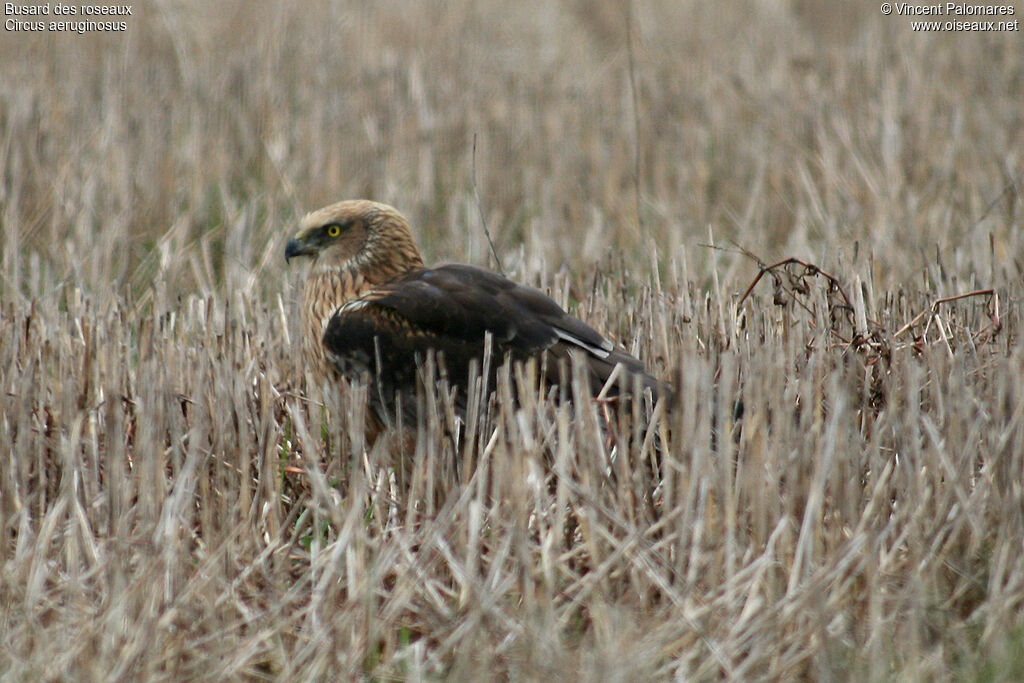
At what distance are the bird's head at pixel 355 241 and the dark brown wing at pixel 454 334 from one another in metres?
0.51

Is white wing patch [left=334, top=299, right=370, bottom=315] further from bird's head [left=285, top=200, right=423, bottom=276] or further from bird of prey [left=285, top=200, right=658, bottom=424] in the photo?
bird's head [left=285, top=200, right=423, bottom=276]

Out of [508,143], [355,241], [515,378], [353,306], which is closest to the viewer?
[515,378]

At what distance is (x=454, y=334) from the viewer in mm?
4008

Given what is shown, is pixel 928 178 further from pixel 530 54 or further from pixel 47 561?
pixel 47 561

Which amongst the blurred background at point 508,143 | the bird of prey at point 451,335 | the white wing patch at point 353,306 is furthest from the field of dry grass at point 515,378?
the white wing patch at point 353,306

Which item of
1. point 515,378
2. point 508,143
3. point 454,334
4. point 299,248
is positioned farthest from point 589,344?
point 508,143

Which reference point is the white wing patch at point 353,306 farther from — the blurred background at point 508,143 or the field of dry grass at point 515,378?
the blurred background at point 508,143

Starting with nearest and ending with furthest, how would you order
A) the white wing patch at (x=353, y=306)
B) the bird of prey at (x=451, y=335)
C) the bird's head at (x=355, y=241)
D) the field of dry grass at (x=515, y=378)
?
the field of dry grass at (x=515, y=378) < the bird of prey at (x=451, y=335) < the white wing patch at (x=353, y=306) < the bird's head at (x=355, y=241)

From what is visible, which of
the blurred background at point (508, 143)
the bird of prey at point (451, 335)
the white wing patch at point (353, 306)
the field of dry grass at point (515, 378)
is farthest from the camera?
the blurred background at point (508, 143)

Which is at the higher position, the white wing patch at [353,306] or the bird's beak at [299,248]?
the bird's beak at [299,248]

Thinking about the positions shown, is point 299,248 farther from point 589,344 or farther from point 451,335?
point 589,344

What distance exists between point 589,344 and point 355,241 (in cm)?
103

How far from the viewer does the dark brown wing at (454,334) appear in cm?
397

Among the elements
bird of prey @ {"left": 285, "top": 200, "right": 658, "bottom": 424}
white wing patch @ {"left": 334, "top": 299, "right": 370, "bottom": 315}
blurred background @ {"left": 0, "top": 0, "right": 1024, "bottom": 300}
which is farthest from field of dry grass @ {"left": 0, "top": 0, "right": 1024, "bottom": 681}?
white wing patch @ {"left": 334, "top": 299, "right": 370, "bottom": 315}
